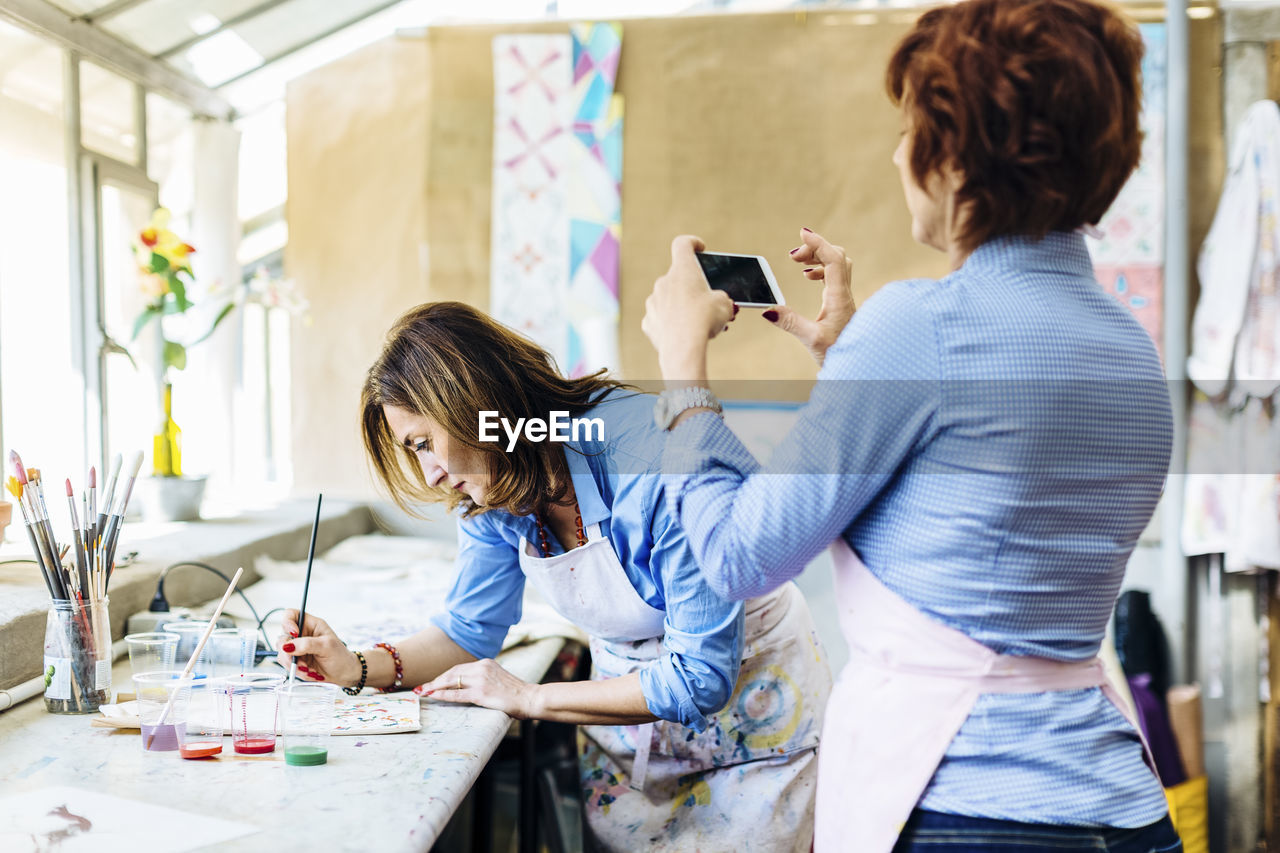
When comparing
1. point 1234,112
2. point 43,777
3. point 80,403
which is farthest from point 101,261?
point 1234,112

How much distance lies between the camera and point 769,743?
148cm

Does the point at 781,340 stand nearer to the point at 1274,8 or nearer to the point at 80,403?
the point at 1274,8

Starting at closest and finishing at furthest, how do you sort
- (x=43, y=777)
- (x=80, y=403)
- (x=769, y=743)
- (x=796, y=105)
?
(x=43, y=777) < (x=769, y=743) < (x=80, y=403) < (x=796, y=105)

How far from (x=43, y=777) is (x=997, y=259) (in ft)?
3.66

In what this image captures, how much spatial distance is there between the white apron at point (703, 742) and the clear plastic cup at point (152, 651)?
50 cm

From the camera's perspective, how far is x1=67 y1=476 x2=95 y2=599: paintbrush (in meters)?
1.36

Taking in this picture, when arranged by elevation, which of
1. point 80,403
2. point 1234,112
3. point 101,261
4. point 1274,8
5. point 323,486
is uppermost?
point 1274,8

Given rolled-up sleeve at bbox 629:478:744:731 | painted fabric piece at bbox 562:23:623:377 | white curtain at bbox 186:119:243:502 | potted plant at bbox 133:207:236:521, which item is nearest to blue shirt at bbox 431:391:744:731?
rolled-up sleeve at bbox 629:478:744:731

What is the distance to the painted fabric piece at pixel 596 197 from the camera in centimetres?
319

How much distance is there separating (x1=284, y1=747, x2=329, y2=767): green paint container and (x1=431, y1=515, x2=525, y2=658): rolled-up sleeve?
435 mm

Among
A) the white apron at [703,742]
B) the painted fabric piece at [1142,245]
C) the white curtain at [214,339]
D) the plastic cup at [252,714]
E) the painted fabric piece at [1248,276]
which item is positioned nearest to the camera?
the plastic cup at [252,714]

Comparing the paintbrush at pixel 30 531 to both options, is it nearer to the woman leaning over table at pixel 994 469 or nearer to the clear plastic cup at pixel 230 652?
the clear plastic cup at pixel 230 652

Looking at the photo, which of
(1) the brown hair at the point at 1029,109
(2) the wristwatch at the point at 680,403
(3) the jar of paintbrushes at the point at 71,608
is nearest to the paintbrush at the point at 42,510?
(3) the jar of paintbrushes at the point at 71,608

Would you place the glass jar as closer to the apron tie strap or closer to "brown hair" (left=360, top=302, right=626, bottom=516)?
"brown hair" (left=360, top=302, right=626, bottom=516)
